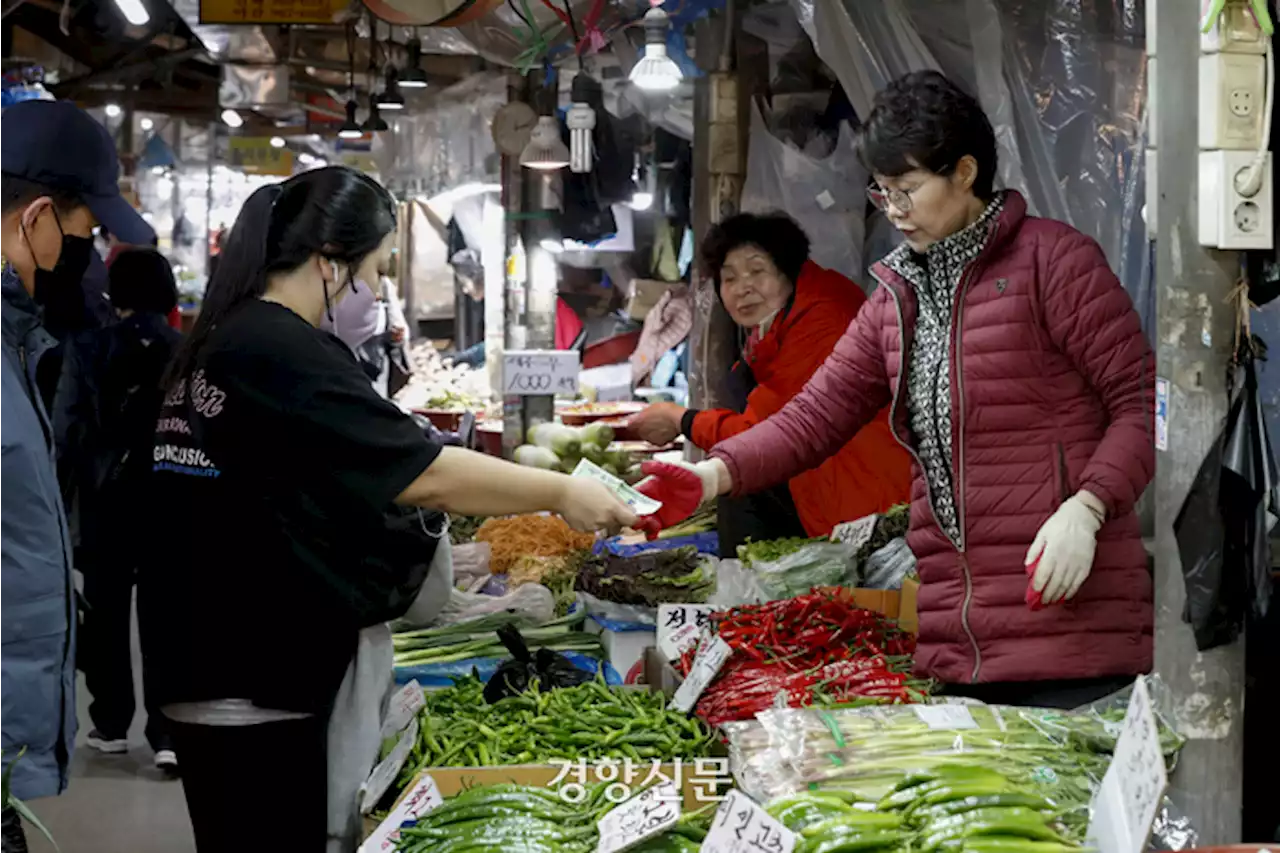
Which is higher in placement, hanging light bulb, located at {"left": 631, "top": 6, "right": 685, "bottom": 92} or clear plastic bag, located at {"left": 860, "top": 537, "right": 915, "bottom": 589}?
hanging light bulb, located at {"left": 631, "top": 6, "right": 685, "bottom": 92}

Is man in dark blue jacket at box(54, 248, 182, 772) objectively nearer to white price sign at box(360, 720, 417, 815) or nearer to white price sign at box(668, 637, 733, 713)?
white price sign at box(360, 720, 417, 815)

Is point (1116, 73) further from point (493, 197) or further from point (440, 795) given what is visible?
point (493, 197)

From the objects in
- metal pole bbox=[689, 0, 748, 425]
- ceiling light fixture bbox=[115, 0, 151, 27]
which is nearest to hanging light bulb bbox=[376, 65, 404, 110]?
ceiling light fixture bbox=[115, 0, 151, 27]

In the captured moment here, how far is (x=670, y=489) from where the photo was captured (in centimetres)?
349

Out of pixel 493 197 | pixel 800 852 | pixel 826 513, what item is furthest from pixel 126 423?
pixel 493 197

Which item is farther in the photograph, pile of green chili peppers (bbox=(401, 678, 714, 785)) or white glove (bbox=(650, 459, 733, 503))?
white glove (bbox=(650, 459, 733, 503))

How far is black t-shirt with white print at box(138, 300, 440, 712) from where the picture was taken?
3.03 m

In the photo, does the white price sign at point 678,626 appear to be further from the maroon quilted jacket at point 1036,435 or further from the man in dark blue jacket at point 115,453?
the man in dark blue jacket at point 115,453

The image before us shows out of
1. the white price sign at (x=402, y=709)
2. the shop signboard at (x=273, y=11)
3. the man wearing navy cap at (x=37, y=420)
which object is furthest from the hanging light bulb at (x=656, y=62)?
the shop signboard at (x=273, y=11)

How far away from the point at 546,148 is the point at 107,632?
330cm

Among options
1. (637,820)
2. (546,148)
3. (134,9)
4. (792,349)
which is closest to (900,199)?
(637,820)

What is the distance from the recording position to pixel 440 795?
2.99m

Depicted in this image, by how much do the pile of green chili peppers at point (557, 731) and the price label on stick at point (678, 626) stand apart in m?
0.24

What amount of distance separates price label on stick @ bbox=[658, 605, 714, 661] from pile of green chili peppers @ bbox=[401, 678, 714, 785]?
0.80 feet
